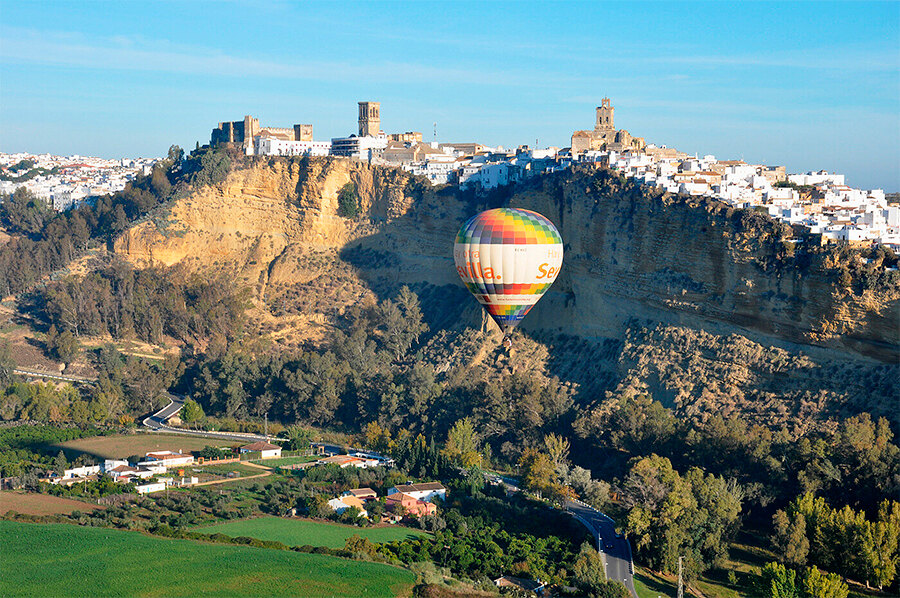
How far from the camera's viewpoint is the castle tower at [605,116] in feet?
180

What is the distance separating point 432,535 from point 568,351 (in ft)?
39.4

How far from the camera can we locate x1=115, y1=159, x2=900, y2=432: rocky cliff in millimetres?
32188

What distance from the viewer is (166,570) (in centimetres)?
2617

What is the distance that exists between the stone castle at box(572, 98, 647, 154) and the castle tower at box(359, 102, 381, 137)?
12.0 m

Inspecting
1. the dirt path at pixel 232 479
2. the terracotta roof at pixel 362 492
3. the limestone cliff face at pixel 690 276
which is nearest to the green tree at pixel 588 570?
the terracotta roof at pixel 362 492

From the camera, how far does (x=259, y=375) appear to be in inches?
1754

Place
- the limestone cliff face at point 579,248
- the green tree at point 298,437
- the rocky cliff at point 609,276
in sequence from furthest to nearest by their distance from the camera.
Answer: the green tree at point 298,437
the limestone cliff face at point 579,248
the rocky cliff at point 609,276

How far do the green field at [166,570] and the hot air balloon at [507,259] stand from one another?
29.9 feet

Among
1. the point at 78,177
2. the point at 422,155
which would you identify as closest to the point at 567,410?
the point at 422,155

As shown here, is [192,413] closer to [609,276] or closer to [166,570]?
[609,276]

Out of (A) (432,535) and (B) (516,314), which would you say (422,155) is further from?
(A) (432,535)

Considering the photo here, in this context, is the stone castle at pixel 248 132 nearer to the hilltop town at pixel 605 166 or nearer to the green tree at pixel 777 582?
the hilltop town at pixel 605 166

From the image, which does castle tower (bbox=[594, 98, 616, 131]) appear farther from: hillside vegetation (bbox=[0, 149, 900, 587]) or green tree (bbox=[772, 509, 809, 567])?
green tree (bbox=[772, 509, 809, 567])

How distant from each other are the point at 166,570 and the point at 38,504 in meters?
7.67
